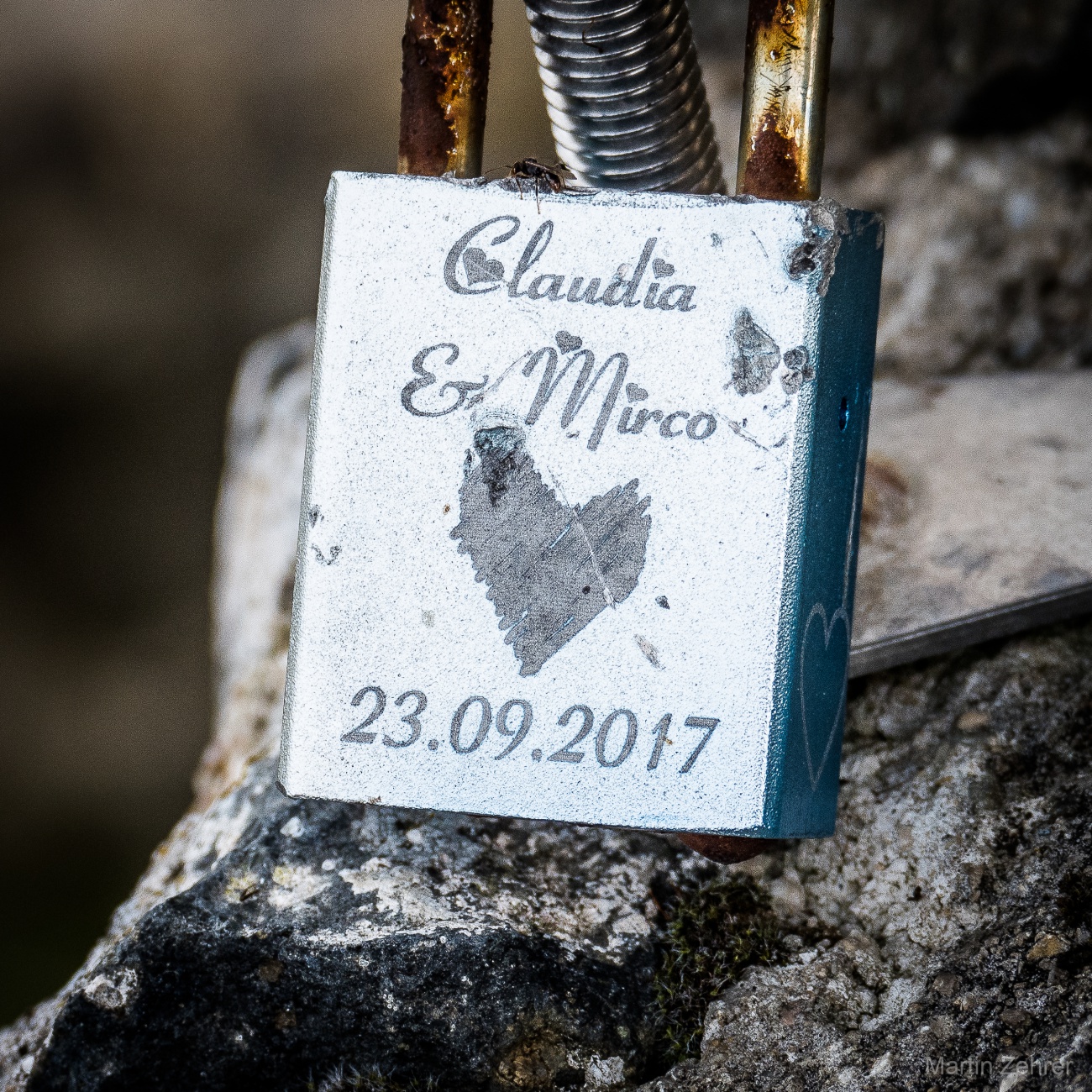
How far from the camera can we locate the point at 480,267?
77 centimetres

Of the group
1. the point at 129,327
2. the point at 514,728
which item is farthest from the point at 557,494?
the point at 129,327

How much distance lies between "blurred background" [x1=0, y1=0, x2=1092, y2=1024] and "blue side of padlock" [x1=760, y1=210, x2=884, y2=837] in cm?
152

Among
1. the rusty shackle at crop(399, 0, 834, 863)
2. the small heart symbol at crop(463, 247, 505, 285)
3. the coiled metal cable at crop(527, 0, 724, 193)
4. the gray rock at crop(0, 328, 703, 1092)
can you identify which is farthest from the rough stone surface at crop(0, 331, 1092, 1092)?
the coiled metal cable at crop(527, 0, 724, 193)

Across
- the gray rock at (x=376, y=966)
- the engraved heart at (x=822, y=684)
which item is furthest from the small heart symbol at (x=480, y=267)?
the gray rock at (x=376, y=966)

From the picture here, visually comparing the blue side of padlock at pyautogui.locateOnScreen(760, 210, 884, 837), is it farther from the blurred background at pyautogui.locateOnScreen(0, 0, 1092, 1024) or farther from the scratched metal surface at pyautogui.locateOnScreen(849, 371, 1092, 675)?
the blurred background at pyautogui.locateOnScreen(0, 0, 1092, 1024)

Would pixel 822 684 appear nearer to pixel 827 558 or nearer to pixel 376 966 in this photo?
pixel 827 558

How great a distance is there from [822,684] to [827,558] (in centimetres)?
10

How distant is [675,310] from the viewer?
0.75 metres

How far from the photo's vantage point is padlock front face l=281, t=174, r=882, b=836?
0.74 metres

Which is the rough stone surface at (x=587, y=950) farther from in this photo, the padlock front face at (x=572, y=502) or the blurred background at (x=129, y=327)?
the blurred background at (x=129, y=327)

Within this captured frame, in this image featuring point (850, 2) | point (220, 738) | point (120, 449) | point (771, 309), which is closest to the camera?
point (771, 309)

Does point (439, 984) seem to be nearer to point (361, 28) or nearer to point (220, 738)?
point (220, 738)

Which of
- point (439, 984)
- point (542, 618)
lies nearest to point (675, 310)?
point (542, 618)

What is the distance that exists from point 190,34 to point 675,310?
2153 millimetres
